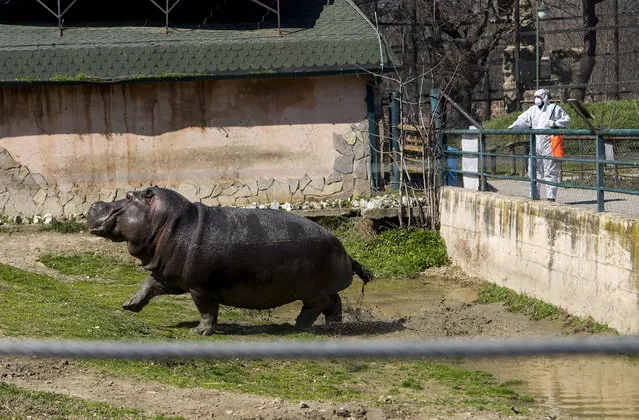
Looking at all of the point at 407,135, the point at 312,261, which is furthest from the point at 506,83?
the point at 312,261

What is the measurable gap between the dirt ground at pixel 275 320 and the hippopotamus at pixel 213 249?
3.85 ft

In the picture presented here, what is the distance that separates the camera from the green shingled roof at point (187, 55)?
60.8 feet

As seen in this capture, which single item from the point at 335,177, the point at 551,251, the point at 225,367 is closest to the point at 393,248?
the point at 335,177

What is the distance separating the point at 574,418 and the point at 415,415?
1.27 meters

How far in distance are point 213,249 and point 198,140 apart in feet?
28.5

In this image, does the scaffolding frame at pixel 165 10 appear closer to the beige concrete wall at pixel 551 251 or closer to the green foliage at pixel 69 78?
the green foliage at pixel 69 78

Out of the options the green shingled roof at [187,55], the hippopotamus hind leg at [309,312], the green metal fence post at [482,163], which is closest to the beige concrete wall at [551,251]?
the green metal fence post at [482,163]

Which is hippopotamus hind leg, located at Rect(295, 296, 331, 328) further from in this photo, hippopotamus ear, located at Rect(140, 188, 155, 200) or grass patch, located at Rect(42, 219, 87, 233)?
grass patch, located at Rect(42, 219, 87, 233)

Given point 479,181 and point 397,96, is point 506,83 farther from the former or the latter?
point 479,181

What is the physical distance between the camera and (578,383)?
9289 mm

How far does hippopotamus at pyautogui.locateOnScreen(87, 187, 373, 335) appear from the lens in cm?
1047

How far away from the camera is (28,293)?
37.9ft

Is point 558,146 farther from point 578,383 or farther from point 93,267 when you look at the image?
point 93,267

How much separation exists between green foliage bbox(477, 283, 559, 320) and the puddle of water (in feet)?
6.67
